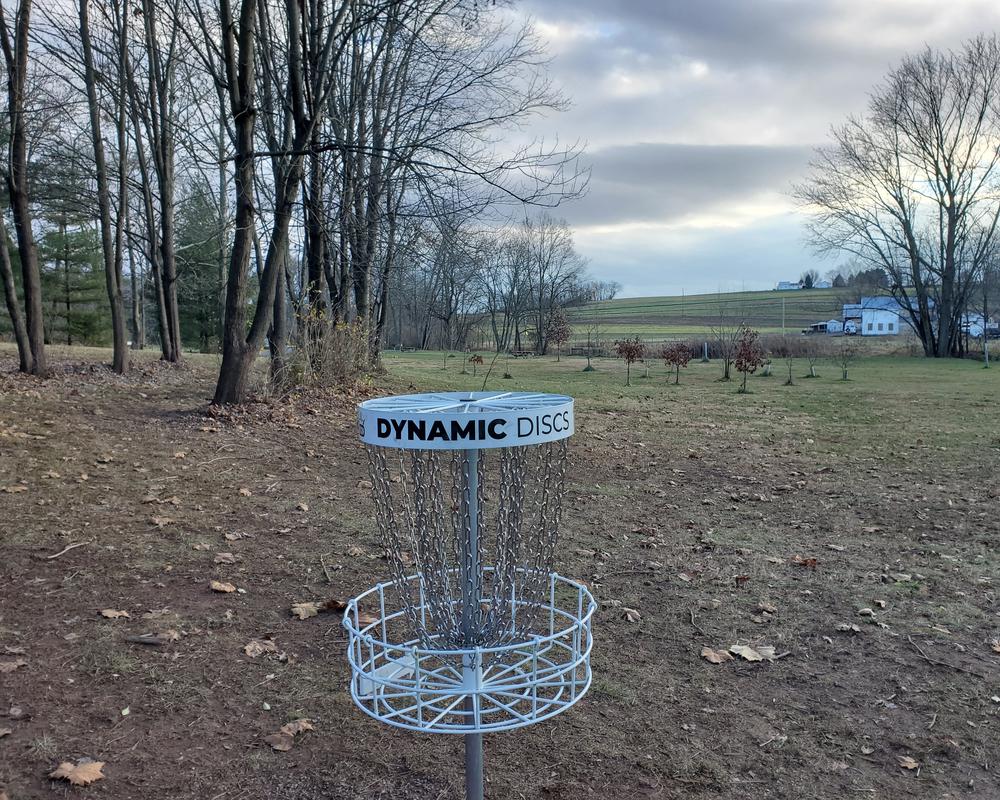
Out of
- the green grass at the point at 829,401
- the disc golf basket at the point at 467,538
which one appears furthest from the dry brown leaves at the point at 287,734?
the green grass at the point at 829,401

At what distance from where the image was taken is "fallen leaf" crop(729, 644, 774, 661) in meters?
3.79

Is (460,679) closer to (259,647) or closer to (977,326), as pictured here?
(259,647)

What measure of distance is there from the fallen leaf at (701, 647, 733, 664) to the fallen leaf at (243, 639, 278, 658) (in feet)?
6.88

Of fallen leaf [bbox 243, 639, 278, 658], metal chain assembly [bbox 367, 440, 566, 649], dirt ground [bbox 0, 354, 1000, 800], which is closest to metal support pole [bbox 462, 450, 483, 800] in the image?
metal chain assembly [bbox 367, 440, 566, 649]

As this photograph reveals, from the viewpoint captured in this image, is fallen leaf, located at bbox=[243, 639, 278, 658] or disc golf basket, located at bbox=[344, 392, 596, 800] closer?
disc golf basket, located at bbox=[344, 392, 596, 800]

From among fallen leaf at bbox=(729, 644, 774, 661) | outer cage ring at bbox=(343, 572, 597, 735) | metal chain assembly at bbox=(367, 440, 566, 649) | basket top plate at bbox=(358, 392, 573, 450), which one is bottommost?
fallen leaf at bbox=(729, 644, 774, 661)

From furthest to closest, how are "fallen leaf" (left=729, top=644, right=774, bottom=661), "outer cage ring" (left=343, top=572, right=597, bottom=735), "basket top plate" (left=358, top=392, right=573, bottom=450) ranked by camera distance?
"fallen leaf" (left=729, top=644, right=774, bottom=661)
"outer cage ring" (left=343, top=572, right=597, bottom=735)
"basket top plate" (left=358, top=392, right=573, bottom=450)

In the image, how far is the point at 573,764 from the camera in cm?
292

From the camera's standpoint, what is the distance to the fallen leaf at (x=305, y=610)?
4141 mm

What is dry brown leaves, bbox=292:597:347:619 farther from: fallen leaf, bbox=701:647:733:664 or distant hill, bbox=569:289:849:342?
distant hill, bbox=569:289:849:342

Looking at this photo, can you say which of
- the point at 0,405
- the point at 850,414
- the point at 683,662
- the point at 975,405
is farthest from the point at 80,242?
the point at 683,662

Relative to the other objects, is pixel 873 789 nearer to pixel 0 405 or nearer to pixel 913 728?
pixel 913 728

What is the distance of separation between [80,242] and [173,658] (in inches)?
1158

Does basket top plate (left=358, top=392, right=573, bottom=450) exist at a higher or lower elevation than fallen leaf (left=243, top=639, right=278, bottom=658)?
higher
